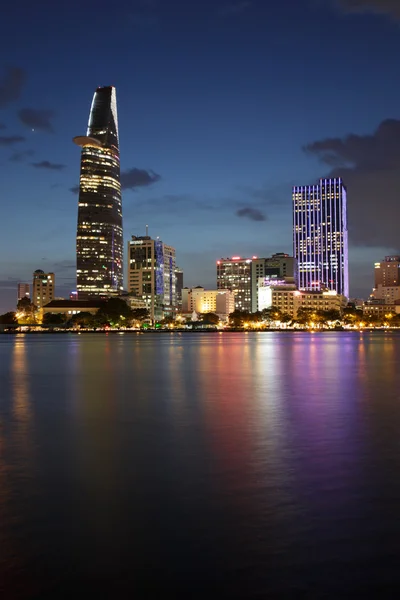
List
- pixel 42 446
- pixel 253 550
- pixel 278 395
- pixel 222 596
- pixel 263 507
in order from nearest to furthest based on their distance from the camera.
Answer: pixel 222 596
pixel 253 550
pixel 263 507
pixel 42 446
pixel 278 395

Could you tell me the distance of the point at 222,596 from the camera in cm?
789

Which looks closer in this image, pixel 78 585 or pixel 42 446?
pixel 78 585

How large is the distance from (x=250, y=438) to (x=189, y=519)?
855 centimetres

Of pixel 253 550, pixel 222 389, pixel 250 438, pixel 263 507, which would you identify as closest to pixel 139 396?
pixel 222 389

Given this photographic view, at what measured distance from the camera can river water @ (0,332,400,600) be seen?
845 cm

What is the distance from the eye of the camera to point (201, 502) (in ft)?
39.5

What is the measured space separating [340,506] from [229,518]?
91.1 inches

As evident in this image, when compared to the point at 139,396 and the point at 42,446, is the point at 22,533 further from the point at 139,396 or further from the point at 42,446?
the point at 139,396

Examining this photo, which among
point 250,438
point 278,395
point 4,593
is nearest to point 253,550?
point 4,593

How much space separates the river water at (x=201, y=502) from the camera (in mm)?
8453

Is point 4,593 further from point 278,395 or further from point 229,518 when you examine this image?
point 278,395

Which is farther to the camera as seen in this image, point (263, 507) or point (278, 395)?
point (278, 395)

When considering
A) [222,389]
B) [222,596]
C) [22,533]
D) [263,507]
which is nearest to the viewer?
[222,596]

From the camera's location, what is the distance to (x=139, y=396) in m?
32.5
